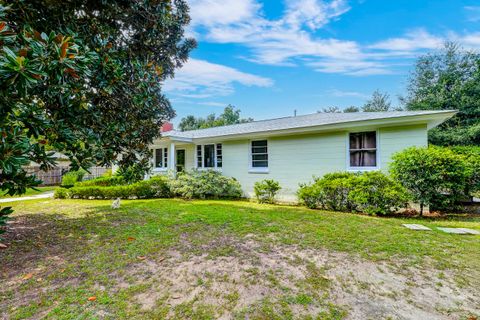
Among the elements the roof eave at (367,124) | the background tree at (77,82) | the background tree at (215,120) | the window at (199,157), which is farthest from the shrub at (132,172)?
the background tree at (215,120)

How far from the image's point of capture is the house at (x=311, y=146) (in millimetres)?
7922

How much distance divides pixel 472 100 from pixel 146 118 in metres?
21.5

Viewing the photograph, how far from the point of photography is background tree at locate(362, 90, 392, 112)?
98.1 feet

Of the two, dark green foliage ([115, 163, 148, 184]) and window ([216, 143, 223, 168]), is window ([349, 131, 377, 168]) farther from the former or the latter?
dark green foliage ([115, 163, 148, 184])

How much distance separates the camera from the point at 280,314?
252 cm

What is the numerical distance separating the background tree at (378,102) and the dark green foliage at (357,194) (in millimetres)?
26955

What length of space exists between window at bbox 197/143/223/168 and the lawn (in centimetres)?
703

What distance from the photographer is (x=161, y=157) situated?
49.9ft

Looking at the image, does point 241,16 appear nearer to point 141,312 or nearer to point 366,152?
point 366,152

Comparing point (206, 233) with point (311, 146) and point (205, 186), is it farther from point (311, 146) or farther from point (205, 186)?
point (311, 146)

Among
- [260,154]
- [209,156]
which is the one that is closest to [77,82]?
[260,154]

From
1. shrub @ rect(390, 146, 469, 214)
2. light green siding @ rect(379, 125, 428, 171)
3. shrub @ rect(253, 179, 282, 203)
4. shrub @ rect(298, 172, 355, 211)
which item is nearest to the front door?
shrub @ rect(253, 179, 282, 203)

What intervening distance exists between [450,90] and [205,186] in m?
20.2

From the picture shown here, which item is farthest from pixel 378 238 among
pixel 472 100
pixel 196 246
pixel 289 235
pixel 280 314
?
pixel 472 100
